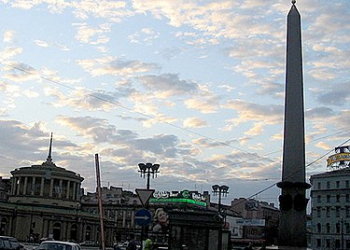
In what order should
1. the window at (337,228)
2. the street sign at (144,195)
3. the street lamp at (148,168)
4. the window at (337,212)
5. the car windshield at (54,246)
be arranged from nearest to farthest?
the street sign at (144,195), the car windshield at (54,246), the street lamp at (148,168), the window at (337,228), the window at (337,212)

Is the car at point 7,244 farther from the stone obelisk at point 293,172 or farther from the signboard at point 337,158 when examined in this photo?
the signboard at point 337,158

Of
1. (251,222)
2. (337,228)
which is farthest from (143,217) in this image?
(251,222)

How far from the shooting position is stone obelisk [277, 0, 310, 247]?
78.0 feet

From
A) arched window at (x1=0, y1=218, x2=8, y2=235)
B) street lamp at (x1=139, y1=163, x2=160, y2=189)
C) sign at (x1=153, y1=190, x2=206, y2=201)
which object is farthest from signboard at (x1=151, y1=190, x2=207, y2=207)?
street lamp at (x1=139, y1=163, x2=160, y2=189)

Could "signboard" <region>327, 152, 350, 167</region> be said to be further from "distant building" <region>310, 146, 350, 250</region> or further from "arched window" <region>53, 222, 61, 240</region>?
"arched window" <region>53, 222, 61, 240</region>

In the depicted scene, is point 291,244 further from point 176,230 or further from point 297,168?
point 176,230

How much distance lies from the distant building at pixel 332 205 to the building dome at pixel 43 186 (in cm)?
4983

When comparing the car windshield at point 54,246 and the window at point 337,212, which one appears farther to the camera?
the window at point 337,212

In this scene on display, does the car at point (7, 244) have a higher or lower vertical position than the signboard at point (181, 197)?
lower

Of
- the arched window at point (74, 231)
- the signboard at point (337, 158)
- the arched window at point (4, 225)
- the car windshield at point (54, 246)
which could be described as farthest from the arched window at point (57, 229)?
the car windshield at point (54, 246)

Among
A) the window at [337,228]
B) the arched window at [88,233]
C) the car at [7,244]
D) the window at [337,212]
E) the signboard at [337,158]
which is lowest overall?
the car at [7,244]

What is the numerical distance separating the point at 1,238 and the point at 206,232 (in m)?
10.9

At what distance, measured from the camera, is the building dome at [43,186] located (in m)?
114

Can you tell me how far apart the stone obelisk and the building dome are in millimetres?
92302
